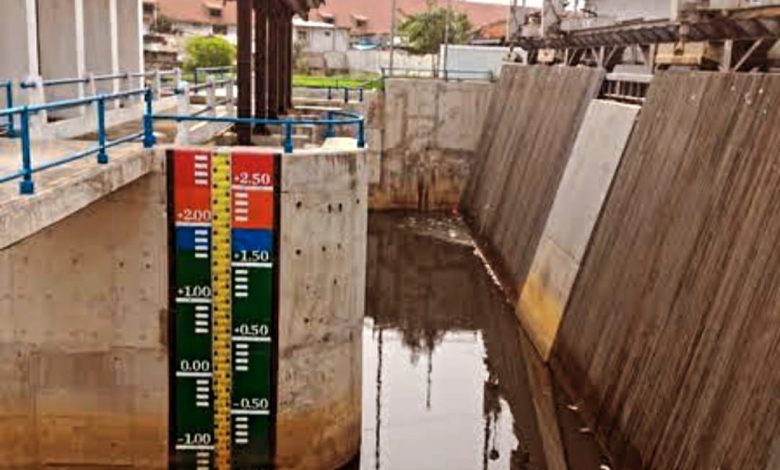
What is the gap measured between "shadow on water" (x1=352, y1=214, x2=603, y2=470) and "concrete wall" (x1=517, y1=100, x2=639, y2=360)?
856 mm

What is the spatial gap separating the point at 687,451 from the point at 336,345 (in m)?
4.29

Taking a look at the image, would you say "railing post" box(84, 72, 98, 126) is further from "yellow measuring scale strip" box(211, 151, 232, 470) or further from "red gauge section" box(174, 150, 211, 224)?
"yellow measuring scale strip" box(211, 151, 232, 470)

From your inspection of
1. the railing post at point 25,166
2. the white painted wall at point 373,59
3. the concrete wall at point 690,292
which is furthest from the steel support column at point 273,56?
the white painted wall at point 373,59

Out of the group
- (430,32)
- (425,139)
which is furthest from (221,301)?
(430,32)

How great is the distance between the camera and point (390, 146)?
31.4 m

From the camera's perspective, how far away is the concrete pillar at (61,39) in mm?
15750

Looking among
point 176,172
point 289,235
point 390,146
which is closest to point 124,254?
point 176,172

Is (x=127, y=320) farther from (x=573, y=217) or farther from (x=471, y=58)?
(x=471, y=58)

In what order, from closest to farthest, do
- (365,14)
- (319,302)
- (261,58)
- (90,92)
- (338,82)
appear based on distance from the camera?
1. (319,302)
2. (90,92)
3. (261,58)
4. (338,82)
5. (365,14)

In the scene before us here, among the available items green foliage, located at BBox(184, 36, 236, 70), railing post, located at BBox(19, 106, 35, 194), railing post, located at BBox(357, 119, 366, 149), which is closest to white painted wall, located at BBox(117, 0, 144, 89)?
railing post, located at BBox(357, 119, 366, 149)

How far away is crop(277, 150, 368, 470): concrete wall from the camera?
1031 centimetres

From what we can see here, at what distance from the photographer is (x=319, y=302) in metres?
10.6

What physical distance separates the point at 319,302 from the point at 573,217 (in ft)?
25.0

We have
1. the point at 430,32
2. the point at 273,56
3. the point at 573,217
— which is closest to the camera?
the point at 573,217
